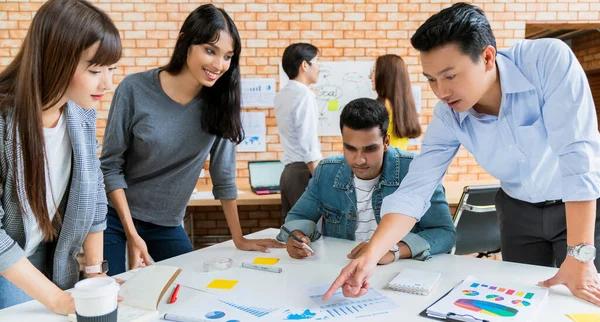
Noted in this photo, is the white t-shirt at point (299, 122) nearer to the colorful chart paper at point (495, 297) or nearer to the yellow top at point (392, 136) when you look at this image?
the yellow top at point (392, 136)

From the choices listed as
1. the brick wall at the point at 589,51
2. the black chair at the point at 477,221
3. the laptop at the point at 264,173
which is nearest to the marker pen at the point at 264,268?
the black chair at the point at 477,221

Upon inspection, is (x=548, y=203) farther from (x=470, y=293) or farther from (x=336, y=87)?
(x=336, y=87)

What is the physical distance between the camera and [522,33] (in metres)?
3.93

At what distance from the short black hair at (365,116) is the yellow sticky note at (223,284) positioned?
2.74 feet

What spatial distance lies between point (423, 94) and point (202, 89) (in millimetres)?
2553

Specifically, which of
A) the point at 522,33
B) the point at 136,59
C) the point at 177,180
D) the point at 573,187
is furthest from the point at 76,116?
the point at 522,33

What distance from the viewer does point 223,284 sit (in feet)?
4.40

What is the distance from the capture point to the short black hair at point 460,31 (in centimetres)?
121

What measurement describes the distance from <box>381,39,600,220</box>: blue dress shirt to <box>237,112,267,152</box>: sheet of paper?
245cm

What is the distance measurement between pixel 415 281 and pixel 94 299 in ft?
2.68

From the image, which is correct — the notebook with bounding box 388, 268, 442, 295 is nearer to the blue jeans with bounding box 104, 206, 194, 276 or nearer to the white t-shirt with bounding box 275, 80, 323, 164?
the blue jeans with bounding box 104, 206, 194, 276

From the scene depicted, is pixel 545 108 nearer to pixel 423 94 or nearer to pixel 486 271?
pixel 486 271

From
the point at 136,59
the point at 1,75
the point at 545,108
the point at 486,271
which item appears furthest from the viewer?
the point at 136,59

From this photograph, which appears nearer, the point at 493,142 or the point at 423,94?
the point at 493,142
